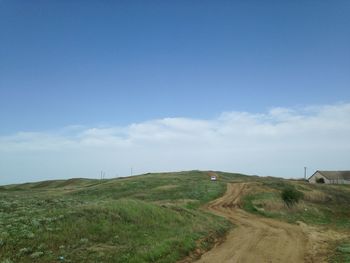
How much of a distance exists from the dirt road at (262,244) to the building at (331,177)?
85370 mm

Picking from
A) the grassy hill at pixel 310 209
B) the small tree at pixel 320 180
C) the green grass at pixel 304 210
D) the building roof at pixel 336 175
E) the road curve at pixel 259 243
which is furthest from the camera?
the small tree at pixel 320 180

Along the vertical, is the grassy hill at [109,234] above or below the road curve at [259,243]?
above

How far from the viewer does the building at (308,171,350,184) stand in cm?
11281

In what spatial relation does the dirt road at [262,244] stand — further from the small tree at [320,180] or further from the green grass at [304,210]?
the small tree at [320,180]

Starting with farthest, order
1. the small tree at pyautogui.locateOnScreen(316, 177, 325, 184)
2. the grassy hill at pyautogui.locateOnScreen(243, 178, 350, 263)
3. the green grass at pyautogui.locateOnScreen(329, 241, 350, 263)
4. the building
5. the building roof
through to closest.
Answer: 1. the small tree at pyautogui.locateOnScreen(316, 177, 325, 184)
2. the building roof
3. the building
4. the grassy hill at pyautogui.locateOnScreen(243, 178, 350, 263)
5. the green grass at pyautogui.locateOnScreen(329, 241, 350, 263)

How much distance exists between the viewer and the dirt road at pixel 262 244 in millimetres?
18792

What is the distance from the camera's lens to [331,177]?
11381 cm

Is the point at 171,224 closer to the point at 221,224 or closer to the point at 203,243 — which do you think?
the point at 203,243

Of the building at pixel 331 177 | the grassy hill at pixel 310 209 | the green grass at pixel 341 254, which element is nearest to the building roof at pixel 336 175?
the building at pixel 331 177

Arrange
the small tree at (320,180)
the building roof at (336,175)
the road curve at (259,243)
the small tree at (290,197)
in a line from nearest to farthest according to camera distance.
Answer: the road curve at (259,243)
the small tree at (290,197)
the building roof at (336,175)
the small tree at (320,180)

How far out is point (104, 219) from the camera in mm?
21453

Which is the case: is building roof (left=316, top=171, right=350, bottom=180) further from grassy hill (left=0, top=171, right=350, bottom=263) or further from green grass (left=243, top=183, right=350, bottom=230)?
grassy hill (left=0, top=171, right=350, bottom=263)

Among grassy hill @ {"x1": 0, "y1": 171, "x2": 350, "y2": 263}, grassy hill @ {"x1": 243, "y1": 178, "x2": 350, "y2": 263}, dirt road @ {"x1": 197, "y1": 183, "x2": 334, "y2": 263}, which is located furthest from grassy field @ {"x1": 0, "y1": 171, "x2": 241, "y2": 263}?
grassy hill @ {"x1": 243, "y1": 178, "x2": 350, "y2": 263}

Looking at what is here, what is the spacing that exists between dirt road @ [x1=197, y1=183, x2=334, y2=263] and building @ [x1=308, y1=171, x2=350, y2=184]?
280 feet
